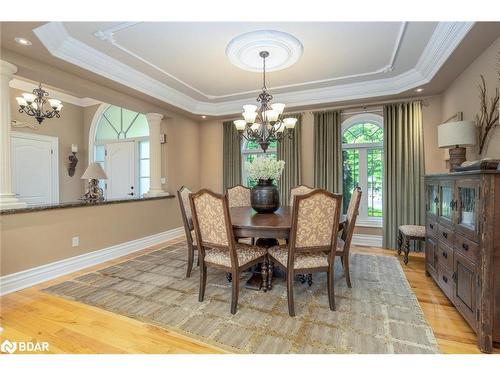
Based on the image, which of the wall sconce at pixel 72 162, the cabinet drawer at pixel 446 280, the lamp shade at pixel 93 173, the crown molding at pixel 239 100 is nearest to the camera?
the cabinet drawer at pixel 446 280

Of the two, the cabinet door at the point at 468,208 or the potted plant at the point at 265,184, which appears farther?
the potted plant at the point at 265,184

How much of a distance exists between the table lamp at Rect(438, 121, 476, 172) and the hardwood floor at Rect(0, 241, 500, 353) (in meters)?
1.39

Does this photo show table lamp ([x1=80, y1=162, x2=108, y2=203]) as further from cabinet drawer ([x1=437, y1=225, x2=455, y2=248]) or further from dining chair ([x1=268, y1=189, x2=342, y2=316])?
cabinet drawer ([x1=437, y1=225, x2=455, y2=248])

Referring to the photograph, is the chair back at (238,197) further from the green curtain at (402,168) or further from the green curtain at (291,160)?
the green curtain at (402,168)

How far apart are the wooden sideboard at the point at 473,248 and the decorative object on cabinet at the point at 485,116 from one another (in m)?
0.70

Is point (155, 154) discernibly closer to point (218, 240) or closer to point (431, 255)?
point (218, 240)

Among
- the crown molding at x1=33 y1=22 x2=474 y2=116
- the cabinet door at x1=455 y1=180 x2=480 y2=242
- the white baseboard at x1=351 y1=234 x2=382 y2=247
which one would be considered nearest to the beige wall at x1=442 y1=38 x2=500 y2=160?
the crown molding at x1=33 y1=22 x2=474 y2=116

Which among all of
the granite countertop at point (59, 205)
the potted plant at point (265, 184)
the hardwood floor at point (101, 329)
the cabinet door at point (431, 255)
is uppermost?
the potted plant at point (265, 184)

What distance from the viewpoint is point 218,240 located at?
85.7 inches

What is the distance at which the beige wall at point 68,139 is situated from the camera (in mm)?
5238

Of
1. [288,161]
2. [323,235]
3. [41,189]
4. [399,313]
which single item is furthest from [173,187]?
[399,313]

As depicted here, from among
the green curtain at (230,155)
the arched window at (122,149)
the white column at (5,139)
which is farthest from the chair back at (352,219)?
the arched window at (122,149)

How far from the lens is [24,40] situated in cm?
235
